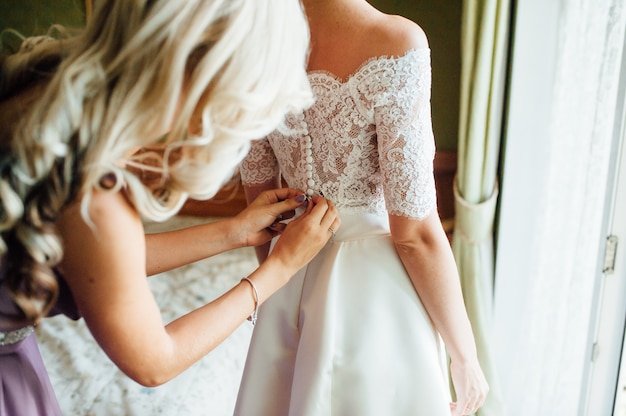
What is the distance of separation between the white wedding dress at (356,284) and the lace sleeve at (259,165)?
51 mm

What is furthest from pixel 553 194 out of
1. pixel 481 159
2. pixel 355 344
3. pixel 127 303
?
pixel 127 303

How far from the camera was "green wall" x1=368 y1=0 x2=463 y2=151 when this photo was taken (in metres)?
2.10

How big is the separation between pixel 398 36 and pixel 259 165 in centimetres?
40

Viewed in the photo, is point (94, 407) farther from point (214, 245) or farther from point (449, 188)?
point (449, 188)

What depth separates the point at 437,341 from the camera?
0.95 m

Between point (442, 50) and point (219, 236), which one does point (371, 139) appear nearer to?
point (219, 236)

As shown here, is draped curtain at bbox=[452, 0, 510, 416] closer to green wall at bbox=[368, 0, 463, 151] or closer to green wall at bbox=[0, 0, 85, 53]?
green wall at bbox=[368, 0, 463, 151]

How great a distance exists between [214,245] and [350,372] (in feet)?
1.09

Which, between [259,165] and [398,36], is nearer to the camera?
[398,36]

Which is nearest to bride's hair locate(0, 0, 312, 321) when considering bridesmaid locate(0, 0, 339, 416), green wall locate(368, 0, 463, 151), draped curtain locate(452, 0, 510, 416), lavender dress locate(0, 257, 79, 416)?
bridesmaid locate(0, 0, 339, 416)

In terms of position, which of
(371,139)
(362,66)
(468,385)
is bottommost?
(468,385)

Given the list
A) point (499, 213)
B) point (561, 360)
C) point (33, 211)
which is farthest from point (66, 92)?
point (561, 360)

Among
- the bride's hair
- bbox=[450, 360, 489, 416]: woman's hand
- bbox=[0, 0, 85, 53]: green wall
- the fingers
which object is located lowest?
bbox=[450, 360, 489, 416]: woman's hand

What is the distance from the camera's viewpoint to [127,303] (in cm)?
65
